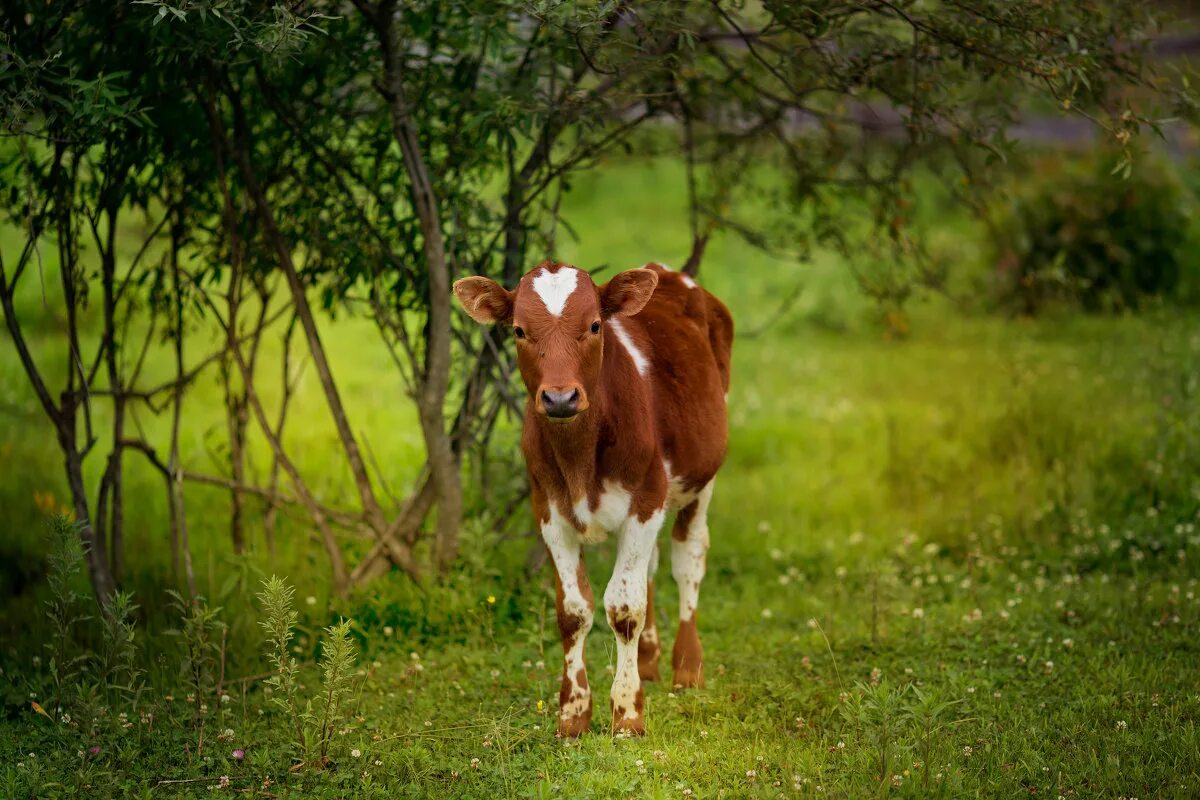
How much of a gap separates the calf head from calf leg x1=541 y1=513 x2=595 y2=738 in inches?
26.2

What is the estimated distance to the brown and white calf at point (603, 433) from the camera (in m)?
5.15

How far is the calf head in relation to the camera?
4.96 m

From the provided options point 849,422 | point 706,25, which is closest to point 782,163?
point 706,25

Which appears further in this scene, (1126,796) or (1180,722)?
(1180,722)

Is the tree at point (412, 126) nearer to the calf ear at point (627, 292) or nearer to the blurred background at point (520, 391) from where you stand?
the blurred background at point (520, 391)

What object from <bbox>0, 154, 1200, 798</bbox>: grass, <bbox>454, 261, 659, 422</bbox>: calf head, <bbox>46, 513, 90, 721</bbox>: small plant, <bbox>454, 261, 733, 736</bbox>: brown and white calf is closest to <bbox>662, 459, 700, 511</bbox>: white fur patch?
<bbox>454, 261, 733, 736</bbox>: brown and white calf

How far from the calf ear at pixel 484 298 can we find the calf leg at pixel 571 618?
922 millimetres

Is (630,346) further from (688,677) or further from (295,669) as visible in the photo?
(295,669)

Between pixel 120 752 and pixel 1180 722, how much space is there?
14.9 feet

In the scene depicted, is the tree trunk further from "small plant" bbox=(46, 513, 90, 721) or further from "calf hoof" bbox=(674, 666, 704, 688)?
"small plant" bbox=(46, 513, 90, 721)

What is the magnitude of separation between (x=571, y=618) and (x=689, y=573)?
3.83 ft

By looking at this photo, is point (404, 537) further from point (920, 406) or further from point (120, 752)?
point (920, 406)

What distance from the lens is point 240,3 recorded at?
556 centimetres

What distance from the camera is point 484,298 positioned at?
210 inches
